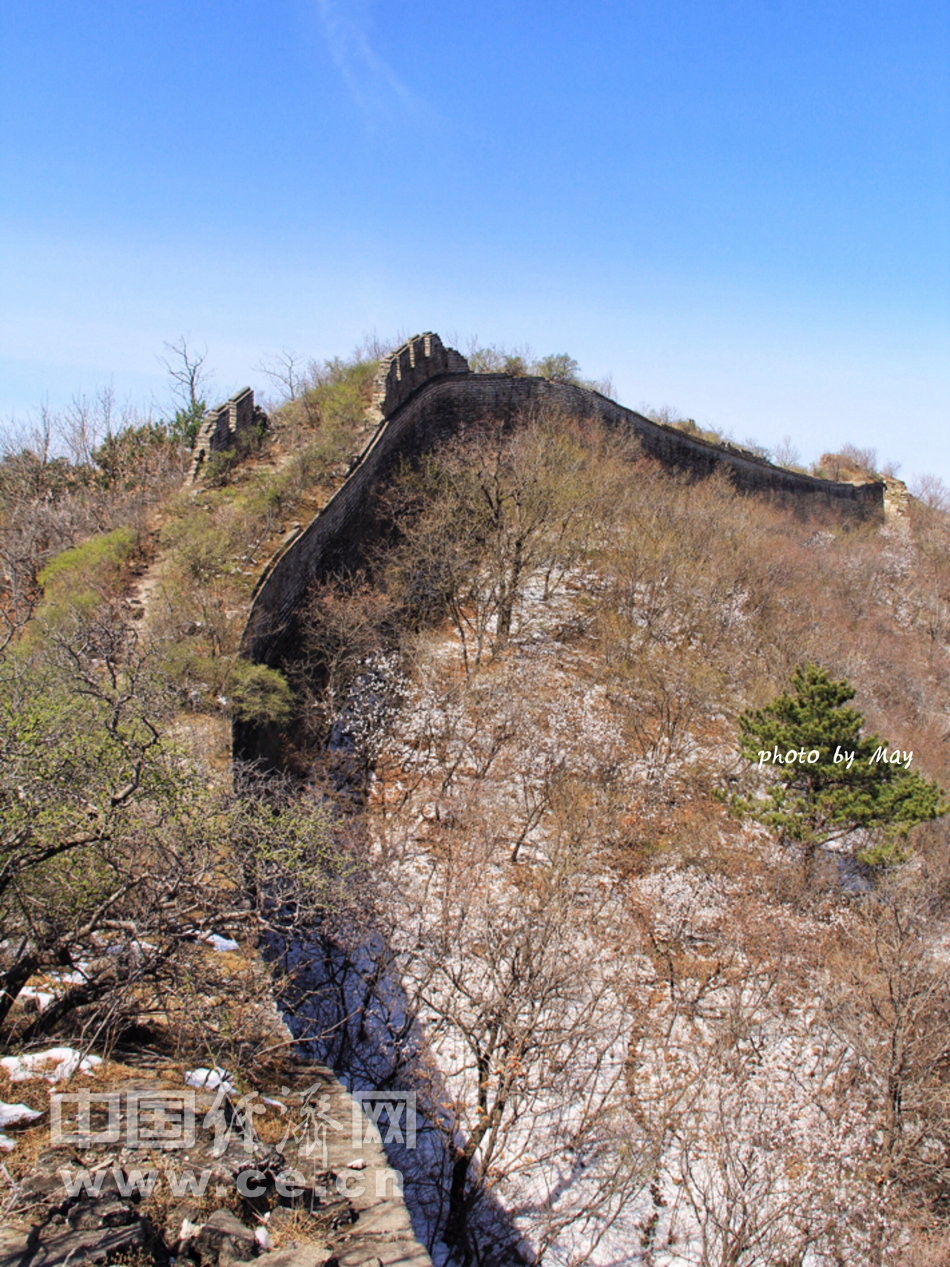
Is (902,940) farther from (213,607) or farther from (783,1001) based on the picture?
(213,607)

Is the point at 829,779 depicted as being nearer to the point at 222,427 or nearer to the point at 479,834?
the point at 479,834

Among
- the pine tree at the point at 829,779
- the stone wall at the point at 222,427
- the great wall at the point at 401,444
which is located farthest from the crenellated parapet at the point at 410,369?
the pine tree at the point at 829,779

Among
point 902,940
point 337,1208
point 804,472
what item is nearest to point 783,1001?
point 902,940

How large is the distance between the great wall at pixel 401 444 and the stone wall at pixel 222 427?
→ 0.02m

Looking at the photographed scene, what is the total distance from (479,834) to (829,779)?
5.64 meters

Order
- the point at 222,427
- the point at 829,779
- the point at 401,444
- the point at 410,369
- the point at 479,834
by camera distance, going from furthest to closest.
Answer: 1. the point at 410,369
2. the point at 401,444
3. the point at 222,427
4. the point at 479,834
5. the point at 829,779

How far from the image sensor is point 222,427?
1473cm

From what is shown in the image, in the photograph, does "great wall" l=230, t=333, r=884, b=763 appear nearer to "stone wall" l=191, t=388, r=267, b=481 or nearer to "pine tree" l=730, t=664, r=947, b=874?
"stone wall" l=191, t=388, r=267, b=481

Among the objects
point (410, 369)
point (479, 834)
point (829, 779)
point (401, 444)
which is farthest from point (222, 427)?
point (829, 779)

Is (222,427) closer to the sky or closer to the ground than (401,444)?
closer to the ground

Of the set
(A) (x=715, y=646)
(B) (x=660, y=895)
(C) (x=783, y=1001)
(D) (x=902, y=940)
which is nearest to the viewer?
(D) (x=902, y=940)

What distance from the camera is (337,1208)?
4.68m

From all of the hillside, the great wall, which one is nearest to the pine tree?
the hillside

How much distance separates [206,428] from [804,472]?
92.4 ft
